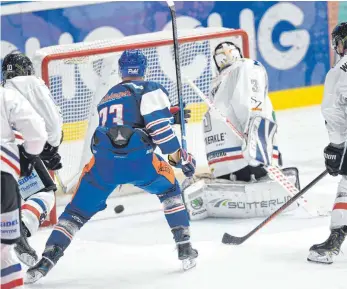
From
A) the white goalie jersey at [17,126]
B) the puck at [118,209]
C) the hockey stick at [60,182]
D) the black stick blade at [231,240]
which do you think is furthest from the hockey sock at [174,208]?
the hockey stick at [60,182]

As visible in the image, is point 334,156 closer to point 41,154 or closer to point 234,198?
point 234,198

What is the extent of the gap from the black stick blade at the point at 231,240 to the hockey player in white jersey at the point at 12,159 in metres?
1.53

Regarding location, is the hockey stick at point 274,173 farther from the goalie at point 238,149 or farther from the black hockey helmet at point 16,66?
the black hockey helmet at point 16,66

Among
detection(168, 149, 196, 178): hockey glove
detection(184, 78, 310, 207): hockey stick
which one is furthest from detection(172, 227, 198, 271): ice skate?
detection(184, 78, 310, 207): hockey stick

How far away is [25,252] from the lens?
511 centimetres

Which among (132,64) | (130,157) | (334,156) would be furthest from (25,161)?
(334,156)

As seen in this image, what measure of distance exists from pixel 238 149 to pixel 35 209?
4.35 feet

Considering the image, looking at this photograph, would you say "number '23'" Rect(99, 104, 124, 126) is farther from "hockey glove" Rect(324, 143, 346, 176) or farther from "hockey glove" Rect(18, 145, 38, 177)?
"hockey glove" Rect(324, 143, 346, 176)

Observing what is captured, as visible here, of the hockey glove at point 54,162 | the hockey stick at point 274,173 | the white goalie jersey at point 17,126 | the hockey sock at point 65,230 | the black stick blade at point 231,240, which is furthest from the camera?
the hockey stick at point 274,173

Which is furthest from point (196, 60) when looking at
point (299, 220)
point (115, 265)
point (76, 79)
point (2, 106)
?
point (2, 106)

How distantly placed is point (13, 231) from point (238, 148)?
2.16m

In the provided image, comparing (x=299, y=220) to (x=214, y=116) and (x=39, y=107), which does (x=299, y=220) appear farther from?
(x=39, y=107)

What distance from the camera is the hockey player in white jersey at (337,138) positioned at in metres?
4.80

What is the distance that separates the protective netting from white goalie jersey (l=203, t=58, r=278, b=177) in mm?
574
